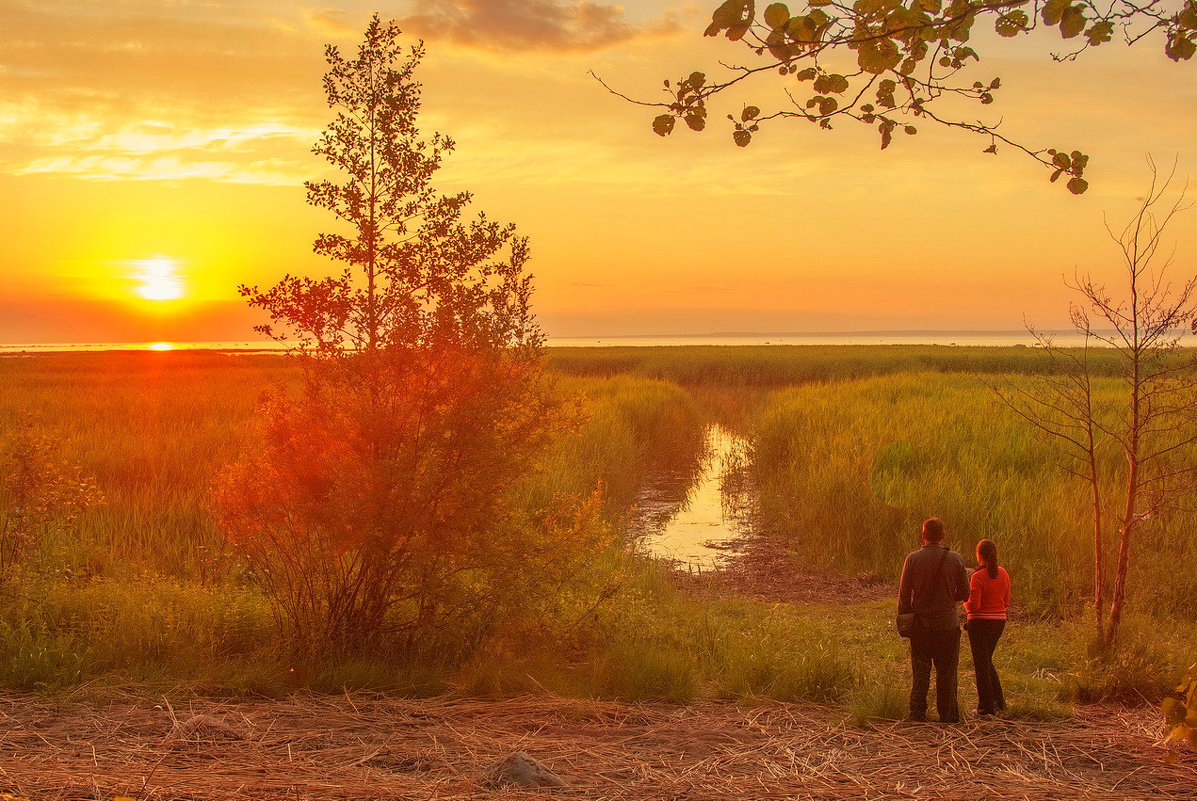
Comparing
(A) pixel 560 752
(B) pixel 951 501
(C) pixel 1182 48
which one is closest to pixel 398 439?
(A) pixel 560 752

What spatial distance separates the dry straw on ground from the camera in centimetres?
394

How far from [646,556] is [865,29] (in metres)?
9.04

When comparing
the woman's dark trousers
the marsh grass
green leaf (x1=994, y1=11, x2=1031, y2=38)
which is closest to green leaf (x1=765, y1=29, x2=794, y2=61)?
green leaf (x1=994, y1=11, x2=1031, y2=38)

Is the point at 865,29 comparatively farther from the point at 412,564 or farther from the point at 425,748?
the point at 412,564

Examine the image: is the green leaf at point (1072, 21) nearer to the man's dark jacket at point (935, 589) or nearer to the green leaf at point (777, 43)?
the green leaf at point (777, 43)

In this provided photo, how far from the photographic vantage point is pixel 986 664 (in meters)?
5.66

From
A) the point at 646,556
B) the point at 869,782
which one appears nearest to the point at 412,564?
the point at 869,782

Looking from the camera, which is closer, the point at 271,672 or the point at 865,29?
the point at 865,29

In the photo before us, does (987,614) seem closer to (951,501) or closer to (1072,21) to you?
(1072,21)

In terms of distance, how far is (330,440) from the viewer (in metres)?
6.03

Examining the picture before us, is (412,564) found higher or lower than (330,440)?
lower

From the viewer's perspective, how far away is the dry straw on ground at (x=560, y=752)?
3.94 meters

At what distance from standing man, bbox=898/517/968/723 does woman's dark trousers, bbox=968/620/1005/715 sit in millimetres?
239

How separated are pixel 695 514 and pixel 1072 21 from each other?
12.6 metres
